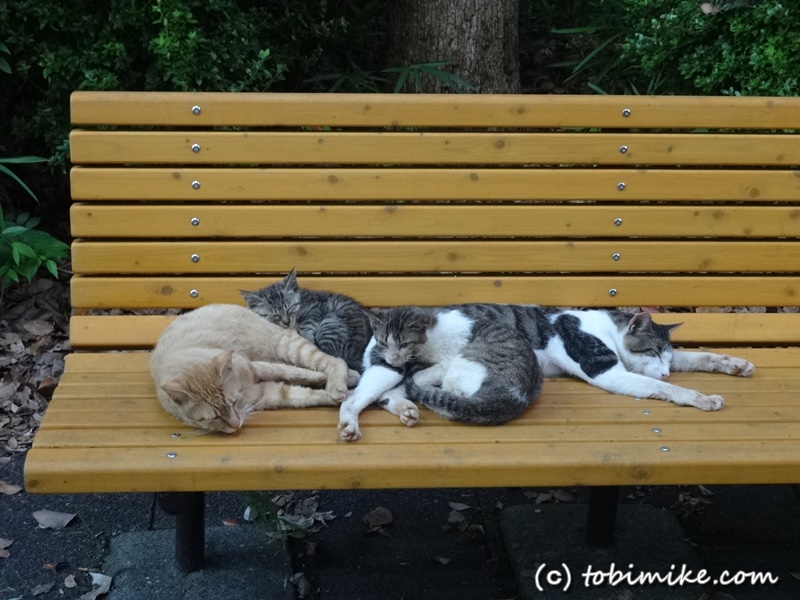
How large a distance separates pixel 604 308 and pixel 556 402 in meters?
0.74

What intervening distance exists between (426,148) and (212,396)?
1311 mm

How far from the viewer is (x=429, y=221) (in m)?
3.60

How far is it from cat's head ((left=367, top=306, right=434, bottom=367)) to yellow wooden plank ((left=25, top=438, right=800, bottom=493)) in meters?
0.58

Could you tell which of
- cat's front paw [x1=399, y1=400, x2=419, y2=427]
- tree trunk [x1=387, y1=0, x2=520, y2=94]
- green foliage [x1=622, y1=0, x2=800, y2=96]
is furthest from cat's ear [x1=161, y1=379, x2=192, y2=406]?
green foliage [x1=622, y1=0, x2=800, y2=96]

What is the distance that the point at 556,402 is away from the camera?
3.13 m

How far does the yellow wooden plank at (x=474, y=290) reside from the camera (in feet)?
11.6

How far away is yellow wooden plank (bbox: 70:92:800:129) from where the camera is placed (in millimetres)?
3434

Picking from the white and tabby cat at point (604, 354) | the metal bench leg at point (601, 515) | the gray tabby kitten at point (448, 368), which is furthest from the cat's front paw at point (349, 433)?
the metal bench leg at point (601, 515)

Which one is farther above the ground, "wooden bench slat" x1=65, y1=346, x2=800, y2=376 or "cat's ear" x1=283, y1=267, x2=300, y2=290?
"cat's ear" x1=283, y1=267, x2=300, y2=290

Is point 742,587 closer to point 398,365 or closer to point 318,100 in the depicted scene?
point 398,365

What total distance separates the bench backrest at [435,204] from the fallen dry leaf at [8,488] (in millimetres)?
832

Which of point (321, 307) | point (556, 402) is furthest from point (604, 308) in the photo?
point (321, 307)

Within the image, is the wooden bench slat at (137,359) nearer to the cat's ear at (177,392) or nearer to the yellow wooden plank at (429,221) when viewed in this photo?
the yellow wooden plank at (429,221)

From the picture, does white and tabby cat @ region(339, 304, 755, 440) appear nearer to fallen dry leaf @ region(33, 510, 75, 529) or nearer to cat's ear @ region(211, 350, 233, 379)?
cat's ear @ region(211, 350, 233, 379)
